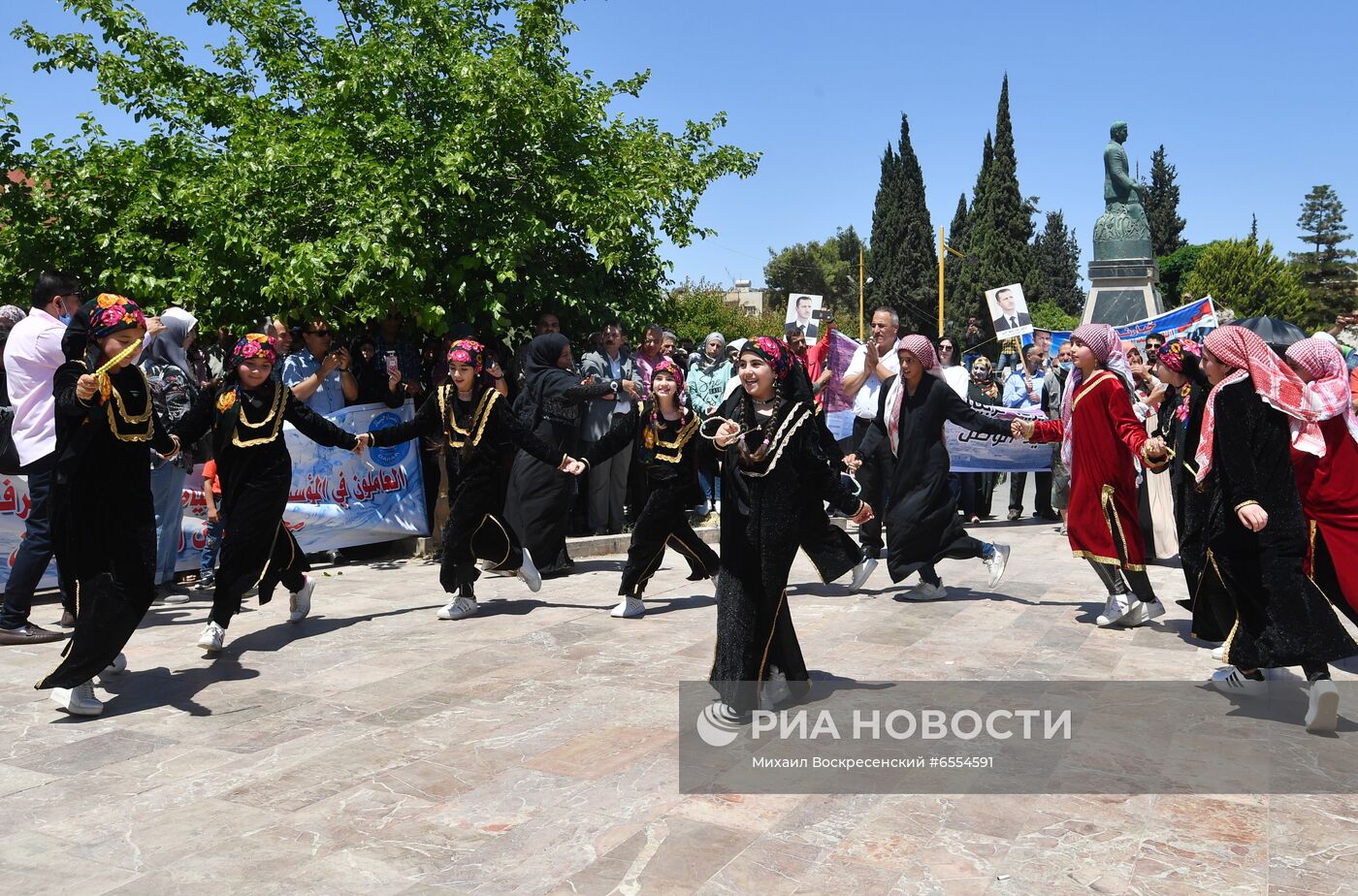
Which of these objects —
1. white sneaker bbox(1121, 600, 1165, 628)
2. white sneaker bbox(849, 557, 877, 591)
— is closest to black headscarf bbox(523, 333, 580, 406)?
white sneaker bbox(849, 557, 877, 591)

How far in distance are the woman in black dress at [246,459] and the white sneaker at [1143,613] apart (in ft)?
17.5

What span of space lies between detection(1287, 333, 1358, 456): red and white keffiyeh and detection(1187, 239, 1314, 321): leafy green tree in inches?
2631

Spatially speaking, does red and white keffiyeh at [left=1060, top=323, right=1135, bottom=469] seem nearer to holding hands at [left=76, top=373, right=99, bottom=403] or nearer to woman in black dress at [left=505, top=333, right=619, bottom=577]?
woman in black dress at [left=505, top=333, right=619, bottom=577]

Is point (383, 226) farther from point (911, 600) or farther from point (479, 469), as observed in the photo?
point (911, 600)

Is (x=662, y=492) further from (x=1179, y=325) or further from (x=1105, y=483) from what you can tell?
(x=1179, y=325)

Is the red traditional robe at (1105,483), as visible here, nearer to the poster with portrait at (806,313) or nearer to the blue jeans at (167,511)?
the blue jeans at (167,511)

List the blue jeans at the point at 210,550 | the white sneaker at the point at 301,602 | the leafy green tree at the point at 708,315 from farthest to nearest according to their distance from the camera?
the leafy green tree at the point at 708,315 → the blue jeans at the point at 210,550 → the white sneaker at the point at 301,602

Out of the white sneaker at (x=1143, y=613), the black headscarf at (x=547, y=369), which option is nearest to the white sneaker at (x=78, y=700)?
the black headscarf at (x=547, y=369)

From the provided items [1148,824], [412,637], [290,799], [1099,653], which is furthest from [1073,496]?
[290,799]

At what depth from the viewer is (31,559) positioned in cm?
686

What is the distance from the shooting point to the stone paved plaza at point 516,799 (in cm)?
360

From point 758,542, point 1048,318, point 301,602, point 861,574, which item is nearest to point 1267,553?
point 758,542

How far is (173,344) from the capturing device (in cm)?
828

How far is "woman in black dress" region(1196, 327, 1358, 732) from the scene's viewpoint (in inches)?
199
